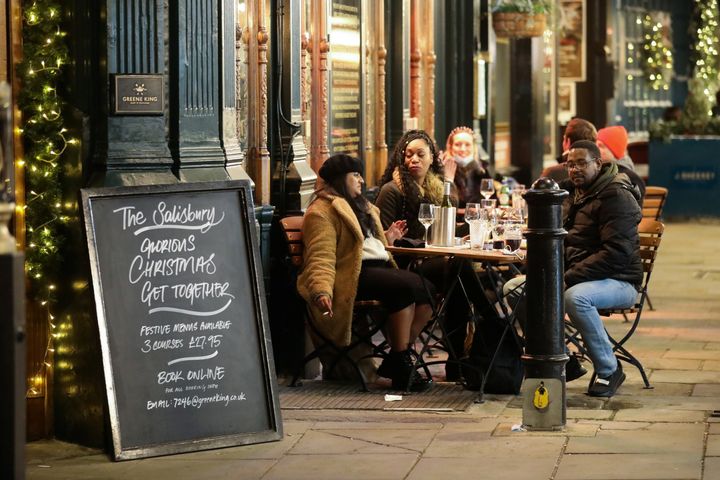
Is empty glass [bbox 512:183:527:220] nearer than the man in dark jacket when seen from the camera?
No

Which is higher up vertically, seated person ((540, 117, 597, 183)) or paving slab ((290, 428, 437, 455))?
seated person ((540, 117, 597, 183))

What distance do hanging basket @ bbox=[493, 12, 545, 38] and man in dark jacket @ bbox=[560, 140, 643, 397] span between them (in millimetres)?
6496

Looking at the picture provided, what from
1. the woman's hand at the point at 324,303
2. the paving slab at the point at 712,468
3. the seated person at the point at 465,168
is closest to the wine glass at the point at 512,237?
the woman's hand at the point at 324,303

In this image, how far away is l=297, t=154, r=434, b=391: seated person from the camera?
8.54m

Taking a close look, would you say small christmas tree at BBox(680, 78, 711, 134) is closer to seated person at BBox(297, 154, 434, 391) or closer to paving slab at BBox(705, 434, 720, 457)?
seated person at BBox(297, 154, 434, 391)

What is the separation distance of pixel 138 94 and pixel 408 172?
8.22 feet

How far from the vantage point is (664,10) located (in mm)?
27328

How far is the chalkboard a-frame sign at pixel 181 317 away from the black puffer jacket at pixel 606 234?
79.1 inches

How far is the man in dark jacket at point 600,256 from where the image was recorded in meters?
8.48

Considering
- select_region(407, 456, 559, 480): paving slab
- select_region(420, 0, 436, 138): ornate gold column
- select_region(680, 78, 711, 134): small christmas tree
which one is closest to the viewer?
select_region(407, 456, 559, 480): paving slab

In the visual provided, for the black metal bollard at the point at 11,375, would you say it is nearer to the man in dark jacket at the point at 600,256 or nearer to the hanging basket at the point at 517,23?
the man in dark jacket at the point at 600,256

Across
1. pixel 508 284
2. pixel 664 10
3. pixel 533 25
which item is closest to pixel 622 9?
pixel 664 10

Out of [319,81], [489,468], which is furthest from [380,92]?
[489,468]

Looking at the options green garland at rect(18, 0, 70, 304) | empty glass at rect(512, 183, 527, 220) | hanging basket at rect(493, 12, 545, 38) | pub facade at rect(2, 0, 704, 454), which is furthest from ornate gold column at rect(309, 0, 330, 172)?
hanging basket at rect(493, 12, 545, 38)
